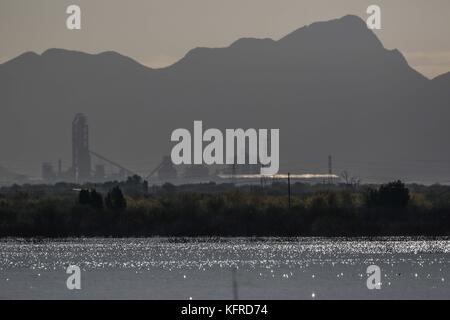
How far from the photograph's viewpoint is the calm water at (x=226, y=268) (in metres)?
84.9

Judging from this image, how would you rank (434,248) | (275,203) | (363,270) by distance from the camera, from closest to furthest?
(363,270), (434,248), (275,203)

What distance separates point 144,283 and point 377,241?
69.8 m

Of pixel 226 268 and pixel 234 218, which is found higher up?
pixel 234 218

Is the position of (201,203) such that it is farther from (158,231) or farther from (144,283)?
(144,283)

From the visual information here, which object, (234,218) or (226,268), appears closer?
(226,268)

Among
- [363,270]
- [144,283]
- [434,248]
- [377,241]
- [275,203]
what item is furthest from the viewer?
[275,203]

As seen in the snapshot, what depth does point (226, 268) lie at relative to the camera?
108m

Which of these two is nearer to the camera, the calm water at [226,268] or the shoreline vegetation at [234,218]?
the calm water at [226,268]

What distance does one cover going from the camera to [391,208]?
17900 cm

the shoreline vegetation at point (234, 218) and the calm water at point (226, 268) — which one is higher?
the shoreline vegetation at point (234, 218)

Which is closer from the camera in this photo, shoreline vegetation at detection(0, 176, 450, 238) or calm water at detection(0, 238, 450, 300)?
calm water at detection(0, 238, 450, 300)

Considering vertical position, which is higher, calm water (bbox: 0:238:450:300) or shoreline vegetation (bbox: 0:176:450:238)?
shoreline vegetation (bbox: 0:176:450:238)

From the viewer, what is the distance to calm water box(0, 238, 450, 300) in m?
84.9

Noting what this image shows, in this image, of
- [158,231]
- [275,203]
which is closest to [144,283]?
[158,231]
